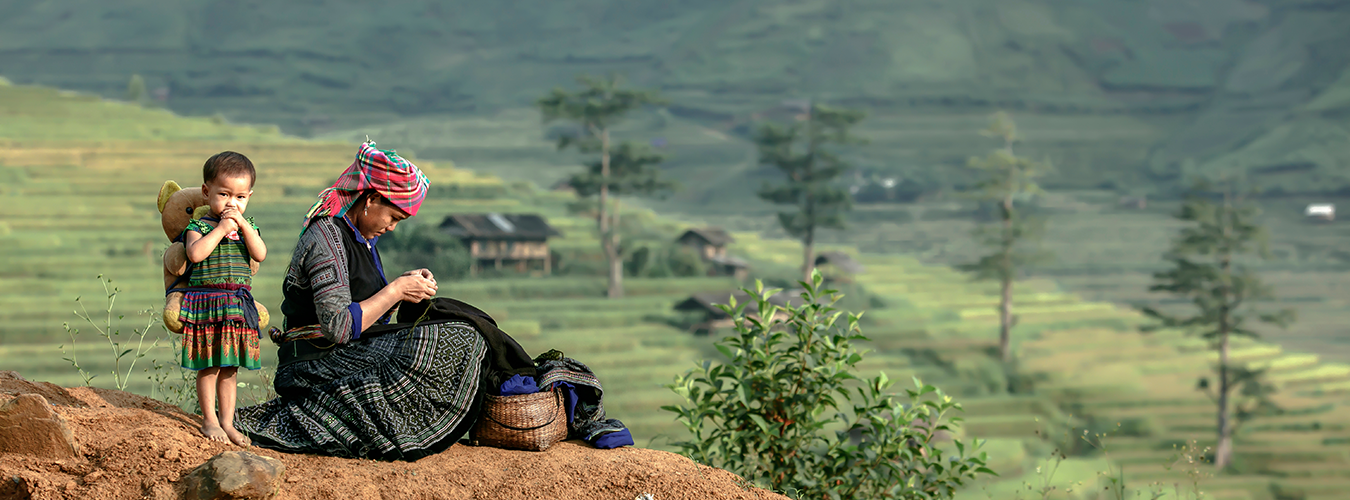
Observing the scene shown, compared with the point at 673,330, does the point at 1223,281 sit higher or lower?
higher

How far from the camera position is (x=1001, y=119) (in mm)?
37531

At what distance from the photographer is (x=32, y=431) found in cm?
350

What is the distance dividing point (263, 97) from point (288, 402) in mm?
87733

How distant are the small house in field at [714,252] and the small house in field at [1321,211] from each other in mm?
43252

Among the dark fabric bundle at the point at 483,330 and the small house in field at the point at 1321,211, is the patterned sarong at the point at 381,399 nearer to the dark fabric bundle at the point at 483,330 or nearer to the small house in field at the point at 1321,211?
the dark fabric bundle at the point at 483,330

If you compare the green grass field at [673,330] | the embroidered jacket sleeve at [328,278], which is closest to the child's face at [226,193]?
the embroidered jacket sleeve at [328,278]

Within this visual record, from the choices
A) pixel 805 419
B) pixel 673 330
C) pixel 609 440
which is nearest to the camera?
pixel 609 440

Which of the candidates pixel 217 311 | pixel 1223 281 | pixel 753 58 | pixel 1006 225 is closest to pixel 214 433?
pixel 217 311

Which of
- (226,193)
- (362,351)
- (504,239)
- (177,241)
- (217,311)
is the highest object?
(504,239)

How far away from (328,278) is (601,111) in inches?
1361

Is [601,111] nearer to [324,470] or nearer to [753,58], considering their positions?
[324,470]

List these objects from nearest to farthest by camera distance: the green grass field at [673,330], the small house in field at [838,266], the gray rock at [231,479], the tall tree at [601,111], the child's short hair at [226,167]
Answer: the gray rock at [231,479] → the child's short hair at [226,167] → the green grass field at [673,330] → the tall tree at [601,111] → the small house in field at [838,266]

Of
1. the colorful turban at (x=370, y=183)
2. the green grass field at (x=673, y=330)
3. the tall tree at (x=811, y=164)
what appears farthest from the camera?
the tall tree at (x=811, y=164)

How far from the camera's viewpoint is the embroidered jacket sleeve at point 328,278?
12.4 ft
